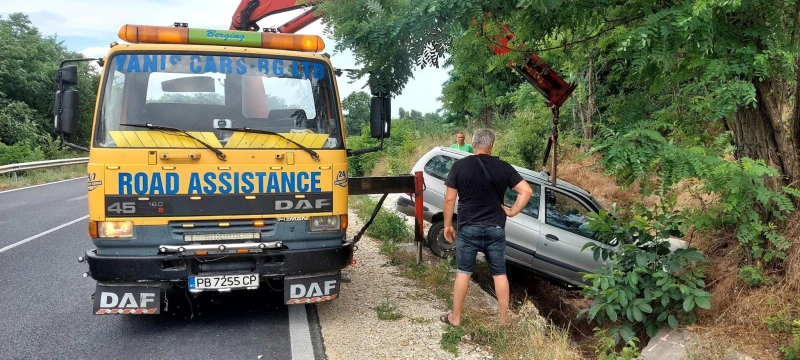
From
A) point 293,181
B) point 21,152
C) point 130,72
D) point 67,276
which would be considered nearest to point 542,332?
point 293,181

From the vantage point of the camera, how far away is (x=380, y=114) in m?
5.41

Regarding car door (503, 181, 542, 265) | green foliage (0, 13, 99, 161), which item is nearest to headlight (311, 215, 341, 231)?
car door (503, 181, 542, 265)

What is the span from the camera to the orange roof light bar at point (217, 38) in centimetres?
491

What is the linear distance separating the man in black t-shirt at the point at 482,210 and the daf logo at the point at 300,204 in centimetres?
106

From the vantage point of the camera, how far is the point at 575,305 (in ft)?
26.5

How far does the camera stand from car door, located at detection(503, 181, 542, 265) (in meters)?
7.30

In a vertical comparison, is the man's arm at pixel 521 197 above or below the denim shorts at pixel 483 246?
above

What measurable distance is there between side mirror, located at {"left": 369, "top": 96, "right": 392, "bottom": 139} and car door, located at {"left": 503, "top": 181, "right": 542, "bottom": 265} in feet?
8.69

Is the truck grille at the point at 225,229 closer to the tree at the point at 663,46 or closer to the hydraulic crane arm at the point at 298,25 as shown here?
the tree at the point at 663,46

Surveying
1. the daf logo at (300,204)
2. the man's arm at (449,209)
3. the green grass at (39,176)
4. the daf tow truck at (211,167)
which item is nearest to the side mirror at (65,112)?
the daf tow truck at (211,167)

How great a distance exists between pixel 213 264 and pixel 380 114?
2022 mm

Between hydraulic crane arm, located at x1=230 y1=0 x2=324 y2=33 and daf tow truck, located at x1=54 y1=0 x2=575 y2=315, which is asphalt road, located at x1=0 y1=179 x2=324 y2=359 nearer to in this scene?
daf tow truck, located at x1=54 y1=0 x2=575 y2=315

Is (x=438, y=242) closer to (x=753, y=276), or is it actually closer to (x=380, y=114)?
(x=380, y=114)

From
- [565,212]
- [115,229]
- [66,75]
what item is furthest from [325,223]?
[565,212]
